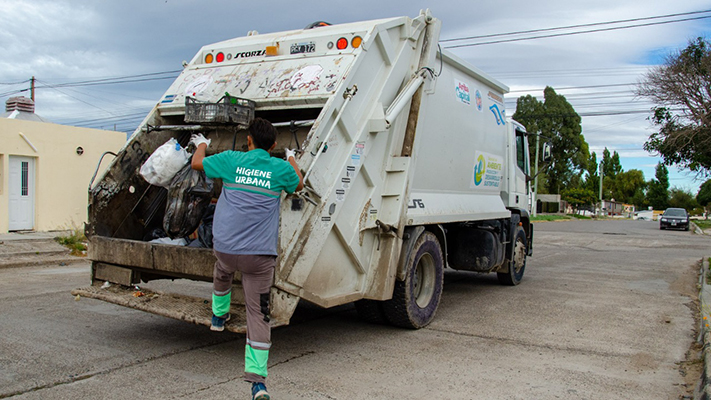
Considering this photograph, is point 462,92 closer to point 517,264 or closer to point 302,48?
point 302,48

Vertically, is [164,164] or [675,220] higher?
[164,164]

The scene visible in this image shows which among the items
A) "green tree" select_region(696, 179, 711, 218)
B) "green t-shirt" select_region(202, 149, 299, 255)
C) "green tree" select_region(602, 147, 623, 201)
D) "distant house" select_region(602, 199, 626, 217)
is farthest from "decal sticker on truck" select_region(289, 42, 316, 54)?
"green tree" select_region(602, 147, 623, 201)

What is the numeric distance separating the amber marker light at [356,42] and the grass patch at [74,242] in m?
9.05

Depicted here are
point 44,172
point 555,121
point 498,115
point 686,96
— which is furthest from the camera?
point 555,121

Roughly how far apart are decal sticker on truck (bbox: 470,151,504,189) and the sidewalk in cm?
777

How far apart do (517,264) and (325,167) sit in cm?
548

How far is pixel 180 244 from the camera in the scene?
16.3 ft

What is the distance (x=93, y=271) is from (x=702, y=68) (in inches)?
1097

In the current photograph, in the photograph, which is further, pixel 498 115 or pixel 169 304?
pixel 498 115

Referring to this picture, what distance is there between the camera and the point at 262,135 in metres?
3.87

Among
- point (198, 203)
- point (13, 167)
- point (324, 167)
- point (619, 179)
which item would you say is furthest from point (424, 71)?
point (619, 179)

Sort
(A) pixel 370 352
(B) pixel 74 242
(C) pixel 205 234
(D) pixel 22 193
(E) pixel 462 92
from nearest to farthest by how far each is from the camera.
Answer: (C) pixel 205 234 < (A) pixel 370 352 < (E) pixel 462 92 < (B) pixel 74 242 < (D) pixel 22 193

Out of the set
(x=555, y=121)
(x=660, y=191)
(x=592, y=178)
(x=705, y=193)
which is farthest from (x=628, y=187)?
(x=555, y=121)

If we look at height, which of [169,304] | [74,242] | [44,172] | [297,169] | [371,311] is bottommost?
[371,311]
